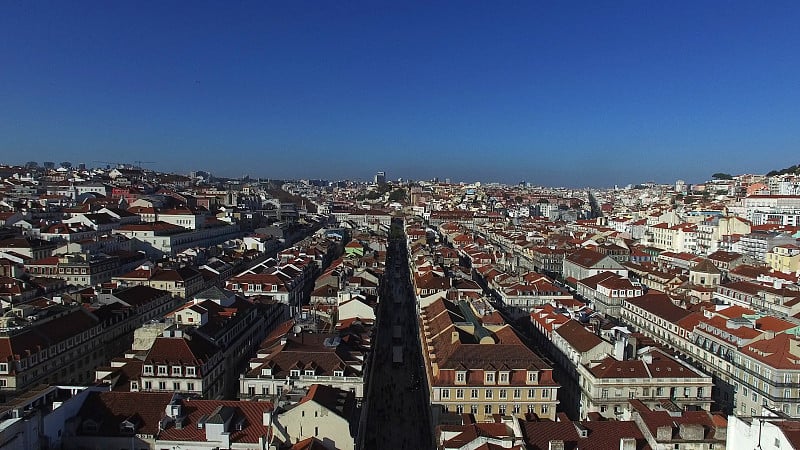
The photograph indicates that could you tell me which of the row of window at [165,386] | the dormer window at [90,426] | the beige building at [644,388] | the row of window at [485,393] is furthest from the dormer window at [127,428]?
the beige building at [644,388]

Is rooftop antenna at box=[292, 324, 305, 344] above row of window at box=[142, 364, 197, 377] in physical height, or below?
above

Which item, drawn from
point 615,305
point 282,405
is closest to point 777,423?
point 282,405

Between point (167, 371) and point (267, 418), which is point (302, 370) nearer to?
point (267, 418)

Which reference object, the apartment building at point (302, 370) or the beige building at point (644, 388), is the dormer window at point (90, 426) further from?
the beige building at point (644, 388)

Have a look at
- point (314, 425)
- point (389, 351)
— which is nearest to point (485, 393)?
point (314, 425)

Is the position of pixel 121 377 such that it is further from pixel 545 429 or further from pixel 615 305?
pixel 615 305

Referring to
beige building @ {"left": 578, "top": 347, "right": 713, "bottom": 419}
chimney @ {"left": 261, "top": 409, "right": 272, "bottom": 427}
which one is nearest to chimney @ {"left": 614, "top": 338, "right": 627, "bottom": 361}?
beige building @ {"left": 578, "top": 347, "right": 713, "bottom": 419}

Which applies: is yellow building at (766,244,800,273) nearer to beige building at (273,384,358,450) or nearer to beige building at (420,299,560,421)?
beige building at (420,299,560,421)
